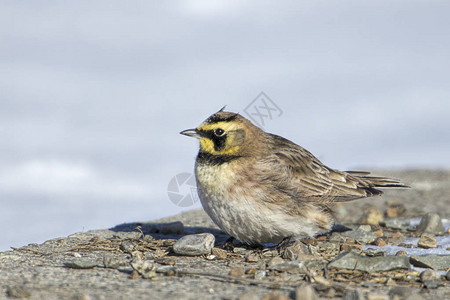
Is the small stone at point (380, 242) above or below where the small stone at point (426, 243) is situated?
above

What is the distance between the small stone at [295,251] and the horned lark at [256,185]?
29 centimetres

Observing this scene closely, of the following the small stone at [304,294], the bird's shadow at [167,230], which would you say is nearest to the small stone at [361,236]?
the bird's shadow at [167,230]

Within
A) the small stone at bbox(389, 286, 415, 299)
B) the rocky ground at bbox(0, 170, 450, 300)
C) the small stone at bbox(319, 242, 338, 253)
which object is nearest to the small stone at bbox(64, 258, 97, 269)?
the rocky ground at bbox(0, 170, 450, 300)

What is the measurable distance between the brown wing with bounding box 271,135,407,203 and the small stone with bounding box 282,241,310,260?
867 millimetres

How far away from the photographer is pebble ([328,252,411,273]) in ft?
20.2

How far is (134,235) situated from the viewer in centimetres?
816

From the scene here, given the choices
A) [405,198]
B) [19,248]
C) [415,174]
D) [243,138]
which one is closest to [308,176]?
[243,138]

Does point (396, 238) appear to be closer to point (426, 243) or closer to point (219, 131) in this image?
point (426, 243)

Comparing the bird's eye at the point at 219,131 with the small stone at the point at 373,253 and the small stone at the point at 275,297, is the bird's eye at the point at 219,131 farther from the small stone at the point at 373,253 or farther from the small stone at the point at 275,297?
the small stone at the point at 275,297

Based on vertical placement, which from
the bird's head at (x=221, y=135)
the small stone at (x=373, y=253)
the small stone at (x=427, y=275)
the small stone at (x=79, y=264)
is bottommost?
the small stone at (x=427, y=275)

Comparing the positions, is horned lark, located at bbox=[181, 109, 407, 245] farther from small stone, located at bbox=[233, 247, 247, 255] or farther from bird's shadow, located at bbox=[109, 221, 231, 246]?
bird's shadow, located at bbox=[109, 221, 231, 246]

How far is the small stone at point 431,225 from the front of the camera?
30.5 ft

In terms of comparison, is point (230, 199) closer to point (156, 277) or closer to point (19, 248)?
point (156, 277)

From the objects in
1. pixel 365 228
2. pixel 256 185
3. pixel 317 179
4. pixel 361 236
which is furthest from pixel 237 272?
pixel 365 228
